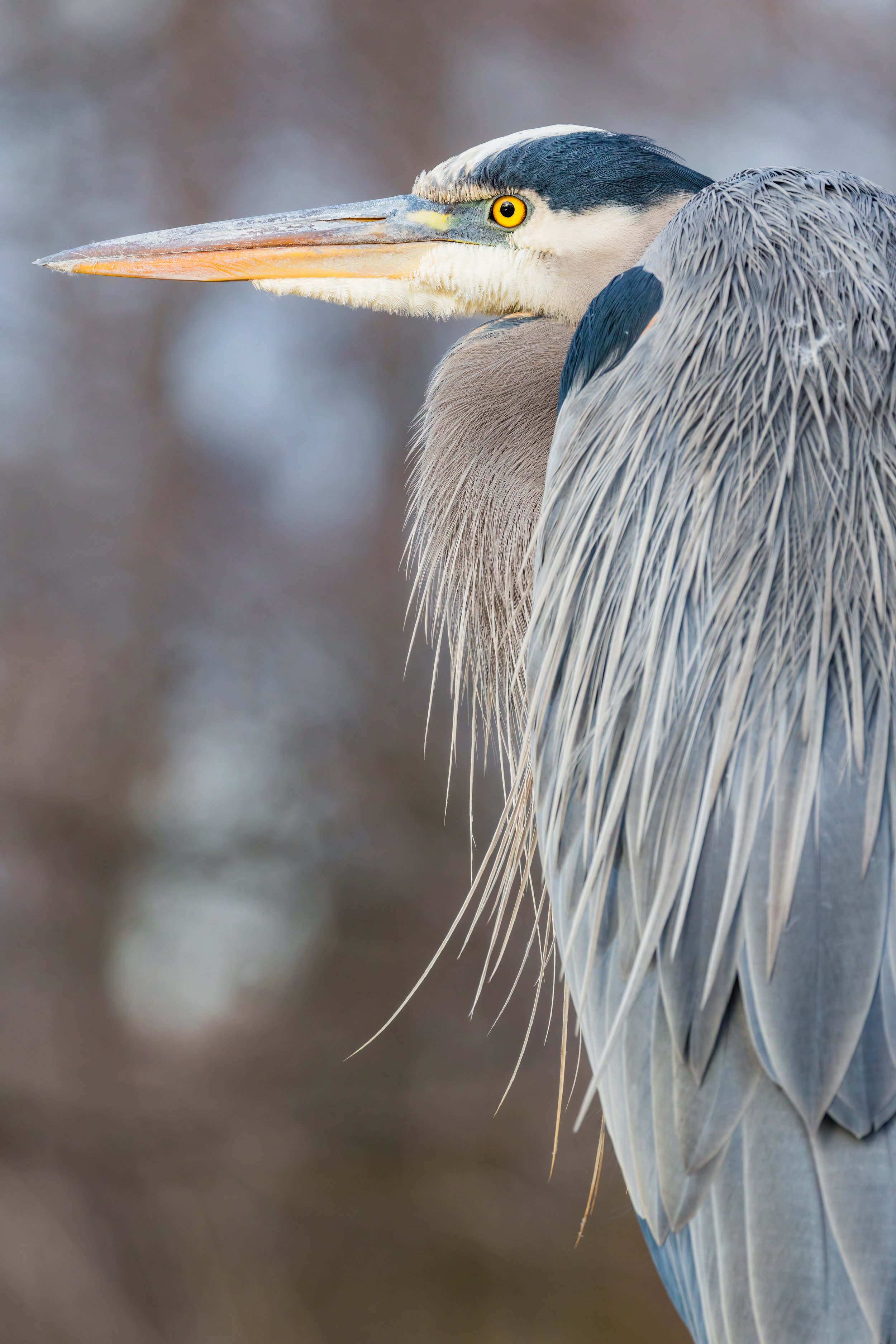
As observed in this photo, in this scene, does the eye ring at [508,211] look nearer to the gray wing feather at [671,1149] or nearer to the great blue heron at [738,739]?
the great blue heron at [738,739]

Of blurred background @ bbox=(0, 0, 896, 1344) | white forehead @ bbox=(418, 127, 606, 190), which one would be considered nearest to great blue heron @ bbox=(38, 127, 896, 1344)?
white forehead @ bbox=(418, 127, 606, 190)

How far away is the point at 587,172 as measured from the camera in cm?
57

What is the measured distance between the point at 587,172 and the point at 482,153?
6cm

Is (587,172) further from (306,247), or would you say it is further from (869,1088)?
(869,1088)

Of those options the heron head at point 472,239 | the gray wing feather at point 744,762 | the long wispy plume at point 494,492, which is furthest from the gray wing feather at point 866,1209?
the heron head at point 472,239

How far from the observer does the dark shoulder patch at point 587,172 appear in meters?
0.57

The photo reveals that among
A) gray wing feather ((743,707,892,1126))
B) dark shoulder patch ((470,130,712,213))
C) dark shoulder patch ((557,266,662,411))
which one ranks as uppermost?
dark shoulder patch ((470,130,712,213))

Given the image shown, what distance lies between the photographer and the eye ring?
0.59m

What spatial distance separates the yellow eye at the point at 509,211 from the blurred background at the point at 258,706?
63 cm

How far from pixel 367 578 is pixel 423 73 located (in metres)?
0.59

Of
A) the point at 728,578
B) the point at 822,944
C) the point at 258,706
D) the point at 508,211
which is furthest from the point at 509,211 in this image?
the point at 258,706

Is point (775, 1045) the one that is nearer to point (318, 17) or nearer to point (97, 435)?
point (97, 435)

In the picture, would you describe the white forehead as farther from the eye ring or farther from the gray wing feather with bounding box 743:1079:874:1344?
the gray wing feather with bounding box 743:1079:874:1344

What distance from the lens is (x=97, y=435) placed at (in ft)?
3.87
